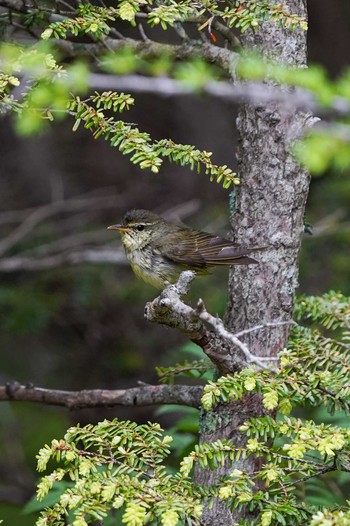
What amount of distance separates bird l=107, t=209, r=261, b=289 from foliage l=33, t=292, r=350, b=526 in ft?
4.06

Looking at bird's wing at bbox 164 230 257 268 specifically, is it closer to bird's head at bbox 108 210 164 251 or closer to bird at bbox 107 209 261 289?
bird at bbox 107 209 261 289

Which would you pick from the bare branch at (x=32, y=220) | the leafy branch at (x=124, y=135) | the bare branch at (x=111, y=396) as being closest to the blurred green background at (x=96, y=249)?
the bare branch at (x=32, y=220)

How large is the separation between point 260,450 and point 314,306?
1054 mm

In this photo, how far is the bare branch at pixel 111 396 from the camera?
320 centimetres

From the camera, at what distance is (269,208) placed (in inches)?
119

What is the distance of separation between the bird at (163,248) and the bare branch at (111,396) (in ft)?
2.34

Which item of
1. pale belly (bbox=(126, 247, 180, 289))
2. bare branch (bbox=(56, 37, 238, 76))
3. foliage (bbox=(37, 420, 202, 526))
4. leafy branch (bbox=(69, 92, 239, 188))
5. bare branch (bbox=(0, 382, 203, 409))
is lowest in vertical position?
foliage (bbox=(37, 420, 202, 526))

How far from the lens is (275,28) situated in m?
3.01

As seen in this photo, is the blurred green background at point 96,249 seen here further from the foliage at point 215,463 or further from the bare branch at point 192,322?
the foliage at point 215,463

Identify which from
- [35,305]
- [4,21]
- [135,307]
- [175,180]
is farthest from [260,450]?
[175,180]

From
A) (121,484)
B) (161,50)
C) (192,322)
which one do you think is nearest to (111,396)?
(192,322)

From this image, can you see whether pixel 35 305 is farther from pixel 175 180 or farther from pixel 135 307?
pixel 175 180

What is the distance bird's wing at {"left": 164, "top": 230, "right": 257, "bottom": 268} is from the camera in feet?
10.0

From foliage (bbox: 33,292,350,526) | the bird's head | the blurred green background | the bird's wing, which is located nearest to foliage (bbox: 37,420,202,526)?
foliage (bbox: 33,292,350,526)
